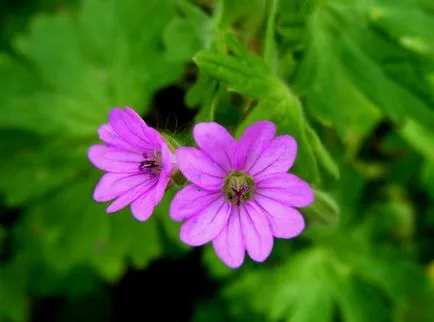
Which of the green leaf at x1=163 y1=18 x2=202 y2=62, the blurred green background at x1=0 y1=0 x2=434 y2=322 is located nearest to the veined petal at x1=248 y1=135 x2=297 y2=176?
the blurred green background at x1=0 y1=0 x2=434 y2=322

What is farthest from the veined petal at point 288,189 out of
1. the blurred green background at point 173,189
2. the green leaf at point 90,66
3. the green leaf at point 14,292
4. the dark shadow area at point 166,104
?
the green leaf at point 14,292

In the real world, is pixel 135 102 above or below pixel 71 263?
above

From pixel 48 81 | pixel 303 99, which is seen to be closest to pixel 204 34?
pixel 303 99

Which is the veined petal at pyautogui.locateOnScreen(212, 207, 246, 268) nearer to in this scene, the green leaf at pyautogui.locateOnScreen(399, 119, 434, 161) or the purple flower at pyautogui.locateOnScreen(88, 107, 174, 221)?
the purple flower at pyautogui.locateOnScreen(88, 107, 174, 221)

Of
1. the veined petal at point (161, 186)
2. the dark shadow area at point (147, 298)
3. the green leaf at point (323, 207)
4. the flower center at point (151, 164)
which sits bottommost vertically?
the dark shadow area at point (147, 298)

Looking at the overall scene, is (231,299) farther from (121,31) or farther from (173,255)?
(121,31)

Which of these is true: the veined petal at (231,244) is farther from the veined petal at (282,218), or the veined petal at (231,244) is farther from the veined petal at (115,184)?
the veined petal at (115,184)
